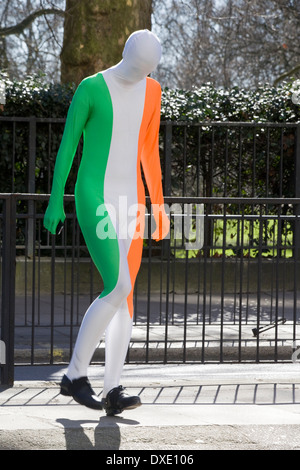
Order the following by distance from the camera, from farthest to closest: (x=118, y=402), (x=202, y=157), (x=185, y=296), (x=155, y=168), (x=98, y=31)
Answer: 1. (x=98, y=31)
2. (x=202, y=157)
3. (x=185, y=296)
4. (x=155, y=168)
5. (x=118, y=402)

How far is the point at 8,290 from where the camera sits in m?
6.43

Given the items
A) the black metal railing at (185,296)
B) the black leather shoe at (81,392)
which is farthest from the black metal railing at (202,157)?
the black leather shoe at (81,392)

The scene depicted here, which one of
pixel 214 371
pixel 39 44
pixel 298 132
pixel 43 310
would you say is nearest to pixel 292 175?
pixel 298 132

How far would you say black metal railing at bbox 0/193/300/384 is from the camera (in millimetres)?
6707

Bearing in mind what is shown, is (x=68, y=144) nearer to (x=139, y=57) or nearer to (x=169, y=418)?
(x=139, y=57)

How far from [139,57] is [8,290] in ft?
A: 6.30

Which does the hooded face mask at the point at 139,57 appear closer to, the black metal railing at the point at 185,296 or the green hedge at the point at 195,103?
the black metal railing at the point at 185,296

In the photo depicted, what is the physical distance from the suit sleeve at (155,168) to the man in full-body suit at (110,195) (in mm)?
125

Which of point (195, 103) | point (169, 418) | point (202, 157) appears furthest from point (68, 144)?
point (202, 157)

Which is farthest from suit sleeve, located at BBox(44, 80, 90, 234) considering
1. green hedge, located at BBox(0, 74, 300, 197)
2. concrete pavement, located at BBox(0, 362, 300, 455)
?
green hedge, located at BBox(0, 74, 300, 197)

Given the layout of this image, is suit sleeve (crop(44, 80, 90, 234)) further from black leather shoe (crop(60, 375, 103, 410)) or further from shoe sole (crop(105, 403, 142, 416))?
shoe sole (crop(105, 403, 142, 416))

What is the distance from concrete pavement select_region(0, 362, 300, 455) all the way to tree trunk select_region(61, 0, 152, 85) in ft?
27.4

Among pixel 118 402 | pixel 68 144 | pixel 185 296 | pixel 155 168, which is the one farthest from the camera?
pixel 185 296
